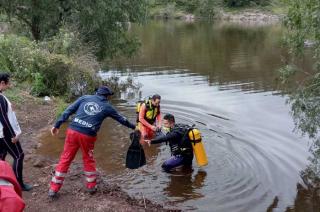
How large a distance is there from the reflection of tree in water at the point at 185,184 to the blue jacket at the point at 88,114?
8.56 feet

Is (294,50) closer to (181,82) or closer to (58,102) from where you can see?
(58,102)

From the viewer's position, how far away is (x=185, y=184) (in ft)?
33.8

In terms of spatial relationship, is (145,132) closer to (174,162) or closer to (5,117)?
(174,162)

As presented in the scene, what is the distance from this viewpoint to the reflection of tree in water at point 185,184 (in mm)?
9703

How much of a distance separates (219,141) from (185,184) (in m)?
3.51

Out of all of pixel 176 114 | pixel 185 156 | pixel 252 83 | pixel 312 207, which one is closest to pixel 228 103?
pixel 176 114

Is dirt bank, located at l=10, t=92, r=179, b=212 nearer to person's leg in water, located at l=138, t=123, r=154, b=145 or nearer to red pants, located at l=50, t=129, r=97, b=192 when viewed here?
red pants, located at l=50, t=129, r=97, b=192

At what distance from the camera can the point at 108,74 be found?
1008 inches

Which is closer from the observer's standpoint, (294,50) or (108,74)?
(294,50)

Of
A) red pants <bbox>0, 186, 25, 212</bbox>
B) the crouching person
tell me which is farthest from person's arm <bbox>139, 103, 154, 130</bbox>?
red pants <bbox>0, 186, 25, 212</bbox>

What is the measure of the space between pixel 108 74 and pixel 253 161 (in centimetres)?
1518

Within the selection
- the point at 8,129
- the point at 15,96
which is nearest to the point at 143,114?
the point at 15,96

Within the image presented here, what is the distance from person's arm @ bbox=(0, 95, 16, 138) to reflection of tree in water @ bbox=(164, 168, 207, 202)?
375cm

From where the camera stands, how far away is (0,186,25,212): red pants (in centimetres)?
241
